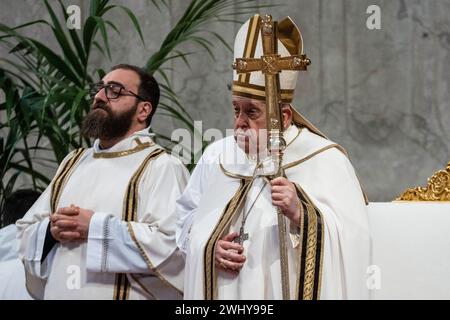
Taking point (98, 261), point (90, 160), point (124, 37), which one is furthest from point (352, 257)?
point (124, 37)

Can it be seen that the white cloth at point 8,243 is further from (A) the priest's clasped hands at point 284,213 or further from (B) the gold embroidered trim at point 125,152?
(A) the priest's clasped hands at point 284,213

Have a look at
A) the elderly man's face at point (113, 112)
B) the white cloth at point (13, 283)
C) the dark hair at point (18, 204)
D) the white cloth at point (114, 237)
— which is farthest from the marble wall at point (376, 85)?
the white cloth at point (114, 237)

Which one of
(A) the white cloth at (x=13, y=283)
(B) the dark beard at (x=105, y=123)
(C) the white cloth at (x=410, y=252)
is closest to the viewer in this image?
(C) the white cloth at (x=410, y=252)

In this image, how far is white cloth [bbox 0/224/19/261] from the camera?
5.42m

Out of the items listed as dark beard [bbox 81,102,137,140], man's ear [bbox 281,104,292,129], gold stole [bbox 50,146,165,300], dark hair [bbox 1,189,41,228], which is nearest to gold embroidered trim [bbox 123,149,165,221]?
gold stole [bbox 50,146,165,300]

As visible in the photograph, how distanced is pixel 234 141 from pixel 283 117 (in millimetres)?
307

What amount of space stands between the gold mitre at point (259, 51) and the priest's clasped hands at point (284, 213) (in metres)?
0.45

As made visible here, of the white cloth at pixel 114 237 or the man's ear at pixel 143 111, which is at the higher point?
the man's ear at pixel 143 111

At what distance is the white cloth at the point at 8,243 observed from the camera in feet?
17.8

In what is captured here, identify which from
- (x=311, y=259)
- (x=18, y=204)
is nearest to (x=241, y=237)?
(x=311, y=259)

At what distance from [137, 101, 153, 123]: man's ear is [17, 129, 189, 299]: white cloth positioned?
96 mm

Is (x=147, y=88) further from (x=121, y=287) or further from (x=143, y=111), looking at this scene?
(x=121, y=287)

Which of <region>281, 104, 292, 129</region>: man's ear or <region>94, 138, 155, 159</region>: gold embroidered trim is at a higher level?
<region>281, 104, 292, 129</region>: man's ear

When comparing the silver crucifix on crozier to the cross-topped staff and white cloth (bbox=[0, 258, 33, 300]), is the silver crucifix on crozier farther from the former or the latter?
white cloth (bbox=[0, 258, 33, 300])
